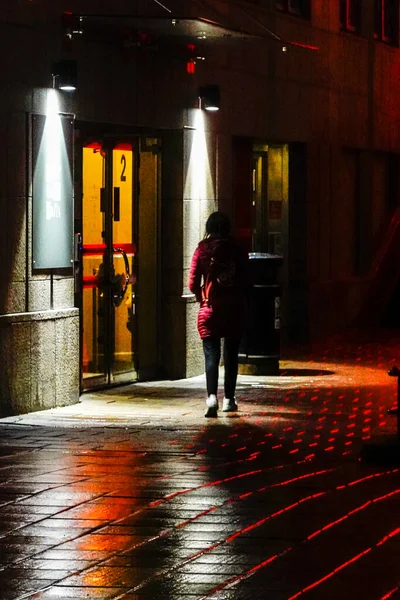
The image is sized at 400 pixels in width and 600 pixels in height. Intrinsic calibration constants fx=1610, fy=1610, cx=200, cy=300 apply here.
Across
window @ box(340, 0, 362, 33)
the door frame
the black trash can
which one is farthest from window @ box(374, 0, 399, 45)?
the door frame

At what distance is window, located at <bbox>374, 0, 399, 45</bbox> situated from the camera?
86.1 feet

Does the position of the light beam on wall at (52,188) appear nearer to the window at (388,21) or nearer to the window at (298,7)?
the window at (298,7)

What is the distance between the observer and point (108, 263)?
1644 cm

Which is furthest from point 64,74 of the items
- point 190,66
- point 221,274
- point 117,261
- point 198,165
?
point 198,165

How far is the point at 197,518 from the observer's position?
8.82 m

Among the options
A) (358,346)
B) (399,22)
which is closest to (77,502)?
(358,346)

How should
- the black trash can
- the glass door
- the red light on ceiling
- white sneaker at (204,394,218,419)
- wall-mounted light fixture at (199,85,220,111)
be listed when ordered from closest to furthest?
white sneaker at (204,394,218,419) → the glass door → the red light on ceiling → the black trash can → wall-mounted light fixture at (199,85,220,111)

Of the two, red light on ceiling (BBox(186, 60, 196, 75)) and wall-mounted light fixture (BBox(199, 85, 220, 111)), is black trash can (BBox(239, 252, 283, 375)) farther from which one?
red light on ceiling (BBox(186, 60, 196, 75))

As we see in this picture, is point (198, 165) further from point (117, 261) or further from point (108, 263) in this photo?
point (108, 263)

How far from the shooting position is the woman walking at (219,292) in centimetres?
1401

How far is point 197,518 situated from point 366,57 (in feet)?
56.3

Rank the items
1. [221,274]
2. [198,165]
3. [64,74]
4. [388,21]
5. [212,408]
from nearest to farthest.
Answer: [212,408] → [221,274] → [64,74] → [198,165] → [388,21]

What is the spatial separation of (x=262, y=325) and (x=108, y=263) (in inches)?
83.8

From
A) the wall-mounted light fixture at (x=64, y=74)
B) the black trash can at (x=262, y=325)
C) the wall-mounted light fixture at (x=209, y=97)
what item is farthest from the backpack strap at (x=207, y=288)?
the wall-mounted light fixture at (x=209, y=97)
